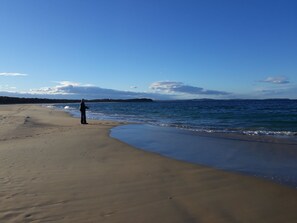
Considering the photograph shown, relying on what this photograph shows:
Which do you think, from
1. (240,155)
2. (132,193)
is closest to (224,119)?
(240,155)

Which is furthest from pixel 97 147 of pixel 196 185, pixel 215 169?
pixel 196 185

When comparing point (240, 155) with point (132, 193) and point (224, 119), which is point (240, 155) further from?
point (224, 119)

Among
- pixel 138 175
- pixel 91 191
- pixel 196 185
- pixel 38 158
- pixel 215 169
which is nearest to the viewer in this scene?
pixel 91 191

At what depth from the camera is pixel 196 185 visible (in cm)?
686

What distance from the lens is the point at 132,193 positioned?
6.32m

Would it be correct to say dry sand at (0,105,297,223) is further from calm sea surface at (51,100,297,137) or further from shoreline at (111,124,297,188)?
calm sea surface at (51,100,297,137)

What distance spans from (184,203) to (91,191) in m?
1.84

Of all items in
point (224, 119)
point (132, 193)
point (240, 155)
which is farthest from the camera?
point (224, 119)

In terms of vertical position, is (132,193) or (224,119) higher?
(132,193)

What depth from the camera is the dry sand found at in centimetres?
520

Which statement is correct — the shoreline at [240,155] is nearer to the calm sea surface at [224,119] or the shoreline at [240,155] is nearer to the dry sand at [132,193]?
the dry sand at [132,193]

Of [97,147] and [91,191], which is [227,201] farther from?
[97,147]

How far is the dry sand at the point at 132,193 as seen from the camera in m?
5.20

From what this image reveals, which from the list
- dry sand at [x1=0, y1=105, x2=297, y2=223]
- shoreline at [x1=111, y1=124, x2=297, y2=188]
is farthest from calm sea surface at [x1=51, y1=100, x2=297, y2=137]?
dry sand at [x1=0, y1=105, x2=297, y2=223]
